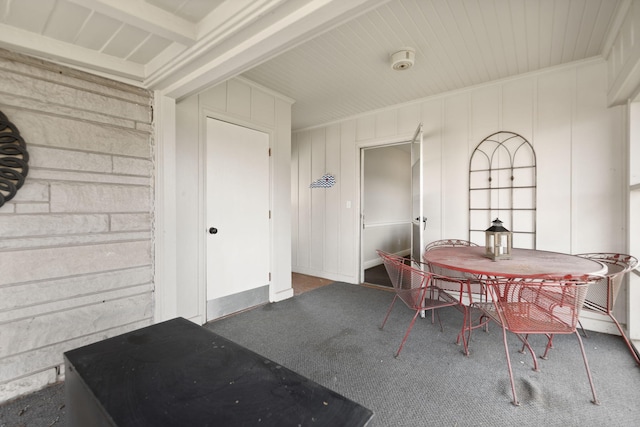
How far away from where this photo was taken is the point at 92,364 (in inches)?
41.3

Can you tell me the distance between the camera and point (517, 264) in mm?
2057

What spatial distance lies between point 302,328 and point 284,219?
1431mm

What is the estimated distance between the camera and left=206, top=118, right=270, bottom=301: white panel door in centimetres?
294

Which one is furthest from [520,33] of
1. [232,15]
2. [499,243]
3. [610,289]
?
[232,15]

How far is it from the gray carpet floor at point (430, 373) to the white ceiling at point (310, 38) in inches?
85.1

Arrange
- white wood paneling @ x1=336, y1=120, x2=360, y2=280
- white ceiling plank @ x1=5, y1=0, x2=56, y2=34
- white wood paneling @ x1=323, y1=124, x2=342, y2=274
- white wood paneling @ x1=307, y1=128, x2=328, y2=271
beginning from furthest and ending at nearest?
white wood paneling @ x1=307, y1=128, x2=328, y2=271 → white wood paneling @ x1=323, y1=124, x2=342, y2=274 → white wood paneling @ x1=336, y1=120, x2=360, y2=280 → white ceiling plank @ x1=5, y1=0, x2=56, y2=34

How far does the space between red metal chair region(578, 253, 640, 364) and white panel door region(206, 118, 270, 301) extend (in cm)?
302

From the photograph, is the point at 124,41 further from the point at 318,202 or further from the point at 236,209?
the point at 318,202

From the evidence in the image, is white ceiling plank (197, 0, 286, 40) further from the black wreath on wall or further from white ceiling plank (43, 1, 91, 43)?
the black wreath on wall

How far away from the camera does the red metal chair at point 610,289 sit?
1.91 meters

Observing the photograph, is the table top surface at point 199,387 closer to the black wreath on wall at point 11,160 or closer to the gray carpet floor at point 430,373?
the gray carpet floor at point 430,373

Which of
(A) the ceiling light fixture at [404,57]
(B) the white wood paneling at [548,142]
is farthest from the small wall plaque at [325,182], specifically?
(A) the ceiling light fixture at [404,57]

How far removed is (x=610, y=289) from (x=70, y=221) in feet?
12.3

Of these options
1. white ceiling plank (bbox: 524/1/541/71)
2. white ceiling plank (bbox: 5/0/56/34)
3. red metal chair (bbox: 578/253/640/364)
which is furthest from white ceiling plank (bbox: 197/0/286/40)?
red metal chair (bbox: 578/253/640/364)
